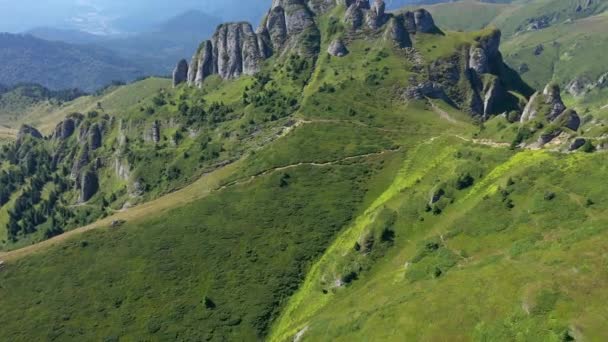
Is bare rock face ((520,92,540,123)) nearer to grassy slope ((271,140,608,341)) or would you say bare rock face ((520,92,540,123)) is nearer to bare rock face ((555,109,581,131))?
bare rock face ((555,109,581,131))

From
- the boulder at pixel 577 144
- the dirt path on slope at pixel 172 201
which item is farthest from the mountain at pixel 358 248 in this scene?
the dirt path on slope at pixel 172 201

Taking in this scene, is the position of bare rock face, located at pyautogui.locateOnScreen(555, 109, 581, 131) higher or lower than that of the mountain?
higher

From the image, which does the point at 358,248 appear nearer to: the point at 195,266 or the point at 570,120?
the point at 195,266

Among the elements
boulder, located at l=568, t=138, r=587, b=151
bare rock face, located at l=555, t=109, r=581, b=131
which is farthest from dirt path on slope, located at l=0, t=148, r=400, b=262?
boulder, located at l=568, t=138, r=587, b=151

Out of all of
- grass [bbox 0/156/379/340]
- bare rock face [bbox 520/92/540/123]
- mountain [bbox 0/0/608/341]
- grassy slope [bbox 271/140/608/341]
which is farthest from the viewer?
bare rock face [bbox 520/92/540/123]

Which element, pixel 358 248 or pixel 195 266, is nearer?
pixel 358 248

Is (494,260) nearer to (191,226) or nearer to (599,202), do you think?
(599,202)

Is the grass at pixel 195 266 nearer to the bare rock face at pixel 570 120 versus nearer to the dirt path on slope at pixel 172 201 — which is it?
the dirt path on slope at pixel 172 201

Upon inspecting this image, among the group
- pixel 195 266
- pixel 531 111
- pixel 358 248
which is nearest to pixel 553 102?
pixel 531 111

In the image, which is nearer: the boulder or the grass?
the boulder

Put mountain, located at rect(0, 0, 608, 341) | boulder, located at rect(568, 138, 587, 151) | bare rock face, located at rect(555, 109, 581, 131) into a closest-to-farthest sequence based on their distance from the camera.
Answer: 1. mountain, located at rect(0, 0, 608, 341)
2. boulder, located at rect(568, 138, 587, 151)
3. bare rock face, located at rect(555, 109, 581, 131)

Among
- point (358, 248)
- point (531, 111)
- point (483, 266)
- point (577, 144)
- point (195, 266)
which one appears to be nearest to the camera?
point (483, 266)
